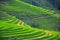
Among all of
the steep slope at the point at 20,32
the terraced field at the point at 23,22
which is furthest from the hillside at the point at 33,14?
the steep slope at the point at 20,32

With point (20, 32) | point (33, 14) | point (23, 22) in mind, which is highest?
point (33, 14)

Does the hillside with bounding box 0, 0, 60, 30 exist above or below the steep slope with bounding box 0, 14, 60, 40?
above

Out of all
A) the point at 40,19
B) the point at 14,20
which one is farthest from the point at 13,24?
the point at 40,19

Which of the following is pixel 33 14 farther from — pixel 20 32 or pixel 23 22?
pixel 20 32

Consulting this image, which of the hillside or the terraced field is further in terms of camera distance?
the hillside

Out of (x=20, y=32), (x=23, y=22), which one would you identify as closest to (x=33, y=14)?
(x=23, y=22)

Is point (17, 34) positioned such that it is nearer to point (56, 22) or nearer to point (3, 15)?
point (3, 15)

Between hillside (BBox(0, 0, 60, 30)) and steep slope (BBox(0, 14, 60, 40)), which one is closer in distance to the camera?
steep slope (BBox(0, 14, 60, 40))

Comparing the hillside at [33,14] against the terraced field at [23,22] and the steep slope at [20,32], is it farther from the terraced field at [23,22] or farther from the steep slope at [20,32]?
the steep slope at [20,32]

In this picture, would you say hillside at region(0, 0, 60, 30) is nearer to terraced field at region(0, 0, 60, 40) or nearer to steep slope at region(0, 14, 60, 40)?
terraced field at region(0, 0, 60, 40)

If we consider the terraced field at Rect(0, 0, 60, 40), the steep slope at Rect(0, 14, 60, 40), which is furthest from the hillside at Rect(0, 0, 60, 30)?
the steep slope at Rect(0, 14, 60, 40)
